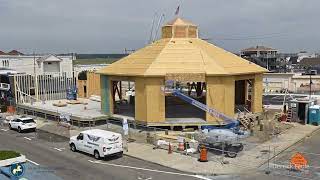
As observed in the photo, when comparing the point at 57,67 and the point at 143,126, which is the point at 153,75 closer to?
the point at 143,126

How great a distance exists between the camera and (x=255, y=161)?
3017 centimetres

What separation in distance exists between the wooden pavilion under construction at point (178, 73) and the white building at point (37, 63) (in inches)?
1702

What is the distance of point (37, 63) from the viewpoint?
87312 millimetres

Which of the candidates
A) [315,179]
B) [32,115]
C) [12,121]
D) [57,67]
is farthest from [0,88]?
[315,179]

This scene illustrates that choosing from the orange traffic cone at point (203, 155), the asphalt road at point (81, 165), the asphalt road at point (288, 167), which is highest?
the orange traffic cone at point (203, 155)

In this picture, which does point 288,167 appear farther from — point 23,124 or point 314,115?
point 23,124

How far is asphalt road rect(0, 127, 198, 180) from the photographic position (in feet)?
91.1

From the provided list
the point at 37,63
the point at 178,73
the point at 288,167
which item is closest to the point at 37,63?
the point at 37,63

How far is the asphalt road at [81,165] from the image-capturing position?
27766 mm

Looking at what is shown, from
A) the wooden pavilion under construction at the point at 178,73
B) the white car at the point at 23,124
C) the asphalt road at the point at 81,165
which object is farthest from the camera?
the white car at the point at 23,124

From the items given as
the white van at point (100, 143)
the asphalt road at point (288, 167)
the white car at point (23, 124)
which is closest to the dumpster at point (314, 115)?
the asphalt road at point (288, 167)

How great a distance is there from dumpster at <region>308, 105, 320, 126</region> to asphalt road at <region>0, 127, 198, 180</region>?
71.8 ft

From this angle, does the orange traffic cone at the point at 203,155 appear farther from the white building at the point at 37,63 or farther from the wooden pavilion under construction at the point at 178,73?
the white building at the point at 37,63

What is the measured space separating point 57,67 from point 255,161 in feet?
221
